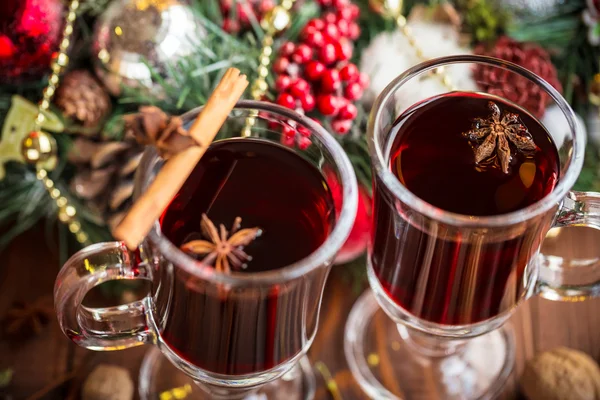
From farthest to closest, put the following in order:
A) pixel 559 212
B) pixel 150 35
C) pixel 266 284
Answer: pixel 150 35, pixel 559 212, pixel 266 284

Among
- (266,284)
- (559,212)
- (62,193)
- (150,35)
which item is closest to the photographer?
(266,284)

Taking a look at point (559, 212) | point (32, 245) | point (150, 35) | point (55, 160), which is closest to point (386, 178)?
point (559, 212)

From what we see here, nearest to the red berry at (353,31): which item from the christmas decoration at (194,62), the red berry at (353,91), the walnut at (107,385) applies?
the christmas decoration at (194,62)

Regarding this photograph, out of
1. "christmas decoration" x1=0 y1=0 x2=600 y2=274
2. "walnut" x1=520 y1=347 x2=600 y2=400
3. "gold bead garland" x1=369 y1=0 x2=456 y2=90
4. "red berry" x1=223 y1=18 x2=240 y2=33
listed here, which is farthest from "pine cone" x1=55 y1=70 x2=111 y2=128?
"walnut" x1=520 y1=347 x2=600 y2=400

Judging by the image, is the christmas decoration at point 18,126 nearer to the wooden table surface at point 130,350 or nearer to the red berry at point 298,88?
the wooden table surface at point 130,350

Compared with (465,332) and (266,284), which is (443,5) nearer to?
(465,332)

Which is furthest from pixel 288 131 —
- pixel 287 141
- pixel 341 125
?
pixel 341 125
